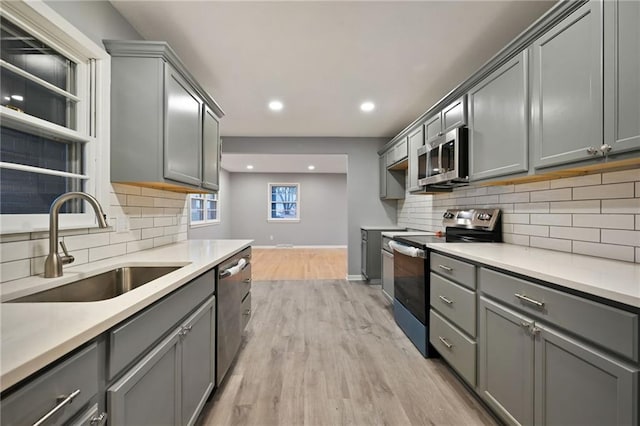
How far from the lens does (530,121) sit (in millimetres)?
1562

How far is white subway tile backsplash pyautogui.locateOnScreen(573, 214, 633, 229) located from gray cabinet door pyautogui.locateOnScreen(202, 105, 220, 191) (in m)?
2.69

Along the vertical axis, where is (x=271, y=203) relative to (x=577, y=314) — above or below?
above

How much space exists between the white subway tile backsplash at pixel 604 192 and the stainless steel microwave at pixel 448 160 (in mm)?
697

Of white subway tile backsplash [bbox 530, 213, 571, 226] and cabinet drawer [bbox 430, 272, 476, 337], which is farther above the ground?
white subway tile backsplash [bbox 530, 213, 571, 226]

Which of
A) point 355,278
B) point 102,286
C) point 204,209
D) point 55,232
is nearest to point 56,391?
point 55,232


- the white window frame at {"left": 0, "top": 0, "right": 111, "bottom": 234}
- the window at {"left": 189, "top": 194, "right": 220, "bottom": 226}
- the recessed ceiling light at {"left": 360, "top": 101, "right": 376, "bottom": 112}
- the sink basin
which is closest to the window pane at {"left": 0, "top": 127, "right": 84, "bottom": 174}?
the white window frame at {"left": 0, "top": 0, "right": 111, "bottom": 234}

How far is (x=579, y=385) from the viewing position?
98 centimetres

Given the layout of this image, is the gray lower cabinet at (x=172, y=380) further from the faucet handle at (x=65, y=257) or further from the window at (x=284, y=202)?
the window at (x=284, y=202)

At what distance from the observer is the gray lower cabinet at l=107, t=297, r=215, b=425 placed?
2.74 feet

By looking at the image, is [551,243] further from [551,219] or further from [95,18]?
[95,18]

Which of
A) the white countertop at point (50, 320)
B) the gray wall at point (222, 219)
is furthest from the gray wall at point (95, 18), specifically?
the gray wall at point (222, 219)

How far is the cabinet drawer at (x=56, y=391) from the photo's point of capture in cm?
52

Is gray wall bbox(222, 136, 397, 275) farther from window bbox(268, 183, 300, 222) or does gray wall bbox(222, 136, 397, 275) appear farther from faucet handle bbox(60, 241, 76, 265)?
window bbox(268, 183, 300, 222)

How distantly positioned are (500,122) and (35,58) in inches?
105
